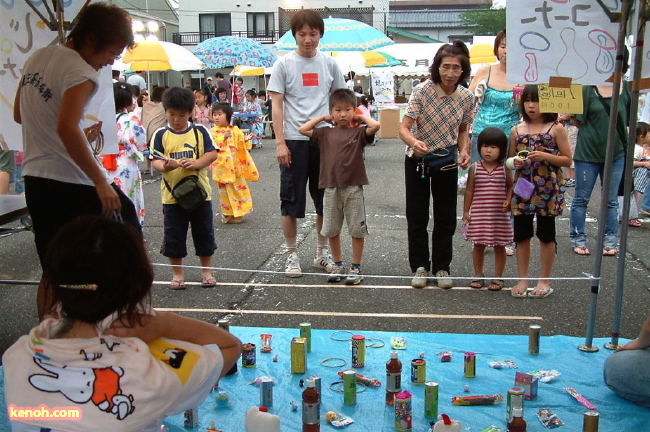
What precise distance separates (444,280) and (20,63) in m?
3.25

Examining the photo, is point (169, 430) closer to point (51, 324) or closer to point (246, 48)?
point (51, 324)

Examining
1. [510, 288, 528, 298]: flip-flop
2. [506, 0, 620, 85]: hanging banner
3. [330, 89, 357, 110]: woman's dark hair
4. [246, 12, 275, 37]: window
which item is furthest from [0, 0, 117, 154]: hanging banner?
[246, 12, 275, 37]: window

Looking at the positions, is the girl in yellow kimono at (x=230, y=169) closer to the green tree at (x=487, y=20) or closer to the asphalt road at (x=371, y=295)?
the asphalt road at (x=371, y=295)

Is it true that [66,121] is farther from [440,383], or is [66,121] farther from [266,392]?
[440,383]

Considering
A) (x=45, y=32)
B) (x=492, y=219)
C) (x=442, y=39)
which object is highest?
(x=442, y=39)

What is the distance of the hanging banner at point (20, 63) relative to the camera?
4.33 m

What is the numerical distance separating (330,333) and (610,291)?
2.35m

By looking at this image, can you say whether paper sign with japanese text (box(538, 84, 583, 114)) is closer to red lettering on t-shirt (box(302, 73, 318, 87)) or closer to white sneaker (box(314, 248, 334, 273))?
red lettering on t-shirt (box(302, 73, 318, 87))

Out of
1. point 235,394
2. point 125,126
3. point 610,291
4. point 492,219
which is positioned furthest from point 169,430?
point 125,126

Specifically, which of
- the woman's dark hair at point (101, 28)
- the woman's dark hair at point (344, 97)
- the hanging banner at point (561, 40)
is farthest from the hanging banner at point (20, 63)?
the hanging banner at point (561, 40)

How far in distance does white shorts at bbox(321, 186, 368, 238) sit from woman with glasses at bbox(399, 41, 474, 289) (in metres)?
0.37

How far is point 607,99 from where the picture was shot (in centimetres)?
615

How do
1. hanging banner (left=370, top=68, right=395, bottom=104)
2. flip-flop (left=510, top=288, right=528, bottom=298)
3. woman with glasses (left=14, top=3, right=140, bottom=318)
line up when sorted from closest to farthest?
woman with glasses (left=14, top=3, right=140, bottom=318) → flip-flop (left=510, top=288, right=528, bottom=298) → hanging banner (left=370, top=68, right=395, bottom=104)

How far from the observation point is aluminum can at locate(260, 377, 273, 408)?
3.26 metres
